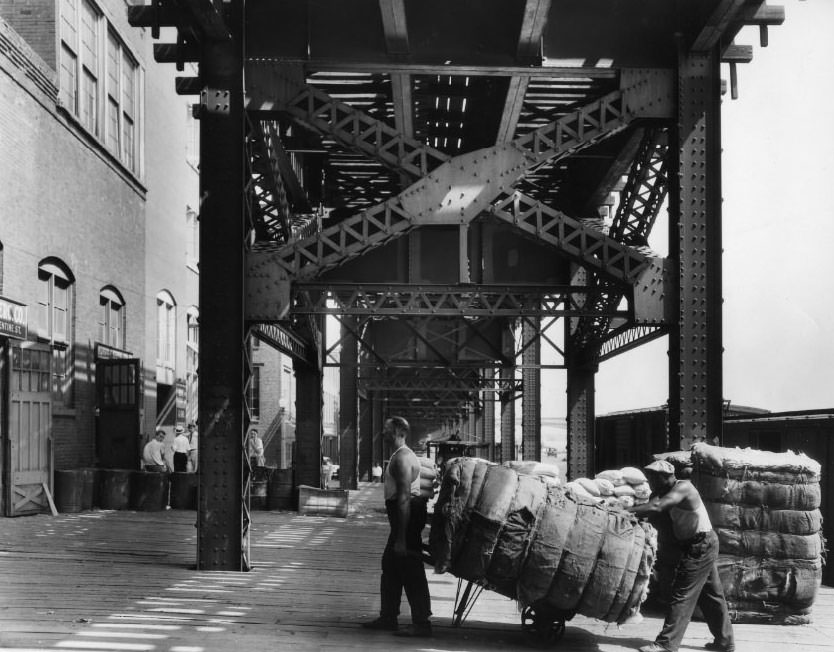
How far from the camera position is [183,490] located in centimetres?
2102

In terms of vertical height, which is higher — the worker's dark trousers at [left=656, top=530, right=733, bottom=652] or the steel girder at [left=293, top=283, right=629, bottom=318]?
the steel girder at [left=293, top=283, right=629, bottom=318]

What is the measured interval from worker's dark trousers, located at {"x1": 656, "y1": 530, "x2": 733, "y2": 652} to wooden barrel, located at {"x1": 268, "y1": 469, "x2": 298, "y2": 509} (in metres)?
13.8

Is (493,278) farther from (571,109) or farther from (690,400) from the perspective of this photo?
(690,400)

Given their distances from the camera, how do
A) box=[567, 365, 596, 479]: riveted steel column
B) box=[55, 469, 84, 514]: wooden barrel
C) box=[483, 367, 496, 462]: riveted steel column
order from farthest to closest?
box=[483, 367, 496, 462]: riveted steel column
box=[567, 365, 596, 479]: riveted steel column
box=[55, 469, 84, 514]: wooden barrel

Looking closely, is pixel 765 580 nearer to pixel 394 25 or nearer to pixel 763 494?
pixel 763 494

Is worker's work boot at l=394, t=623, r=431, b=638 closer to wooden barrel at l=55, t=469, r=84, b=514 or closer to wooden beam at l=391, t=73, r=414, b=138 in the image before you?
wooden beam at l=391, t=73, r=414, b=138

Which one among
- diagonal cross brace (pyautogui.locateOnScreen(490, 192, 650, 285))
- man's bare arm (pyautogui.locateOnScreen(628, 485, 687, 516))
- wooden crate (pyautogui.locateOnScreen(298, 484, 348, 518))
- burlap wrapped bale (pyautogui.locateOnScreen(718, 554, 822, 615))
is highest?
diagonal cross brace (pyautogui.locateOnScreen(490, 192, 650, 285))

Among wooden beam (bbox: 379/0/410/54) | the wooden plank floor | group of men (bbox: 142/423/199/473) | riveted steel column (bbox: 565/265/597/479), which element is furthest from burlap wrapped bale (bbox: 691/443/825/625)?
group of men (bbox: 142/423/199/473)

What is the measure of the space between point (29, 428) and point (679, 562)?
46.4 feet

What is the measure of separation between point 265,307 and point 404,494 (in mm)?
4036

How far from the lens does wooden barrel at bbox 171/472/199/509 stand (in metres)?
21.0

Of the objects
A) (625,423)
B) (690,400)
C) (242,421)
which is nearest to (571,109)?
(690,400)

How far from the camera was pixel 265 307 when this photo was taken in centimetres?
1168

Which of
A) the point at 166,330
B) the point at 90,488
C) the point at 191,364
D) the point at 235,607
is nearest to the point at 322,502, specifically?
the point at 90,488
